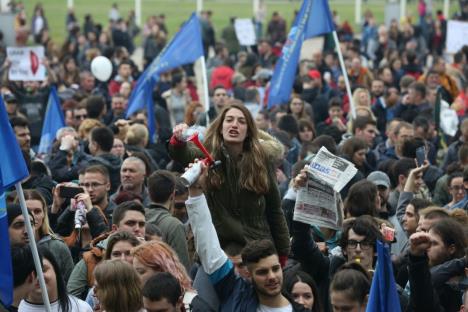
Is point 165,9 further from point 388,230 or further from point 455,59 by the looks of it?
point 388,230

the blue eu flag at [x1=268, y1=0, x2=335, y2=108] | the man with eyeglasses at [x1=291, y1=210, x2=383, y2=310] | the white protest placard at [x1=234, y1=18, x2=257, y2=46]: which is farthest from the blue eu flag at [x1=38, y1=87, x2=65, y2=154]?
the white protest placard at [x1=234, y1=18, x2=257, y2=46]

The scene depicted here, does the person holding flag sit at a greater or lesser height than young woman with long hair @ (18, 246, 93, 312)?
greater

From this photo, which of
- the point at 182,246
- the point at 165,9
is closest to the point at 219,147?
the point at 182,246

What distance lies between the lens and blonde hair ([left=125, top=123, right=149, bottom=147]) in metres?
14.0

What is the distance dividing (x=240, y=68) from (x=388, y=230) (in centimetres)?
1721

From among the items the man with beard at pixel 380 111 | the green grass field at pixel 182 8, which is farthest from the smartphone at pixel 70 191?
the green grass field at pixel 182 8

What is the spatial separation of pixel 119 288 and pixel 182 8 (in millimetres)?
53155

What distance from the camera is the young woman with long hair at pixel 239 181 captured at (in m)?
8.16

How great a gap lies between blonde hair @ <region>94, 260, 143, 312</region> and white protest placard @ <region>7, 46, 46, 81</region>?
1369 cm

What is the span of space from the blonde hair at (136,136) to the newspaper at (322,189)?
20.1 ft

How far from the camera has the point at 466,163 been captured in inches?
476

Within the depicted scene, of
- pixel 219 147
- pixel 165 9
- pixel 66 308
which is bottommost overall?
pixel 165 9

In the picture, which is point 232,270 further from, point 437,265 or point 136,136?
point 136,136

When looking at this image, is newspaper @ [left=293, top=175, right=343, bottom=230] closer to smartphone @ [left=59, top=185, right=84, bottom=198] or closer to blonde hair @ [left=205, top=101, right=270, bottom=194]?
blonde hair @ [left=205, top=101, right=270, bottom=194]
